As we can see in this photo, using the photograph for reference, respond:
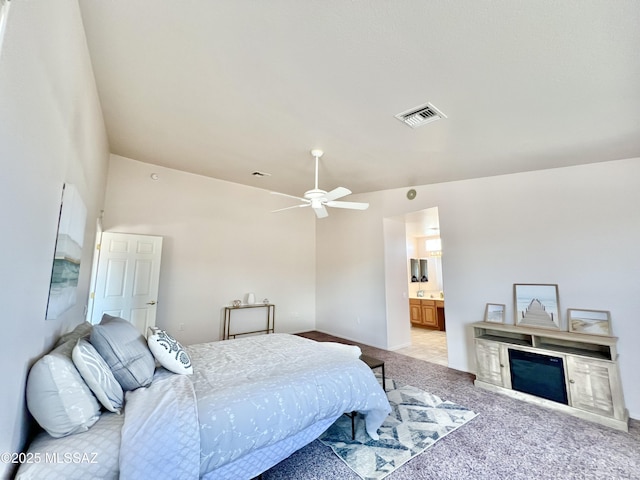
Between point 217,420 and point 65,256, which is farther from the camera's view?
point 65,256

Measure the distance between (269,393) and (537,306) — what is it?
136 inches

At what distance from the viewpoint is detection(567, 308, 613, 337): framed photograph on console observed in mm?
2871

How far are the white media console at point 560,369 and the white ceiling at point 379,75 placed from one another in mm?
2119

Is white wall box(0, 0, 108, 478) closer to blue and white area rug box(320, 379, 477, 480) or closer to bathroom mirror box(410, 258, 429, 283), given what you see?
blue and white area rug box(320, 379, 477, 480)

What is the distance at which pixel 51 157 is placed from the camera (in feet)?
4.73

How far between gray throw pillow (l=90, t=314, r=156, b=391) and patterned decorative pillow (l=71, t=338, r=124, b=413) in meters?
0.08

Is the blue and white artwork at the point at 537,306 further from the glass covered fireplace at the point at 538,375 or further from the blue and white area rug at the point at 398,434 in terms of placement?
the blue and white area rug at the point at 398,434

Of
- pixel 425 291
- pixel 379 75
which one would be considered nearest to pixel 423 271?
pixel 425 291

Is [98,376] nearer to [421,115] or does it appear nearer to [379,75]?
[379,75]

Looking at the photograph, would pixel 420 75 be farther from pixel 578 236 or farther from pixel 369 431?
pixel 369 431

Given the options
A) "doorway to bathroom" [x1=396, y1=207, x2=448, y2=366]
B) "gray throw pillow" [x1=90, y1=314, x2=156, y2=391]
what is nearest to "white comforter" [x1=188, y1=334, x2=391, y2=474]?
"gray throw pillow" [x1=90, y1=314, x2=156, y2=391]

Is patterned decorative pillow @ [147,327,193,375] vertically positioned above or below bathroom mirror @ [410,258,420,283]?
below

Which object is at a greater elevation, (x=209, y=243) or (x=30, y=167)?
(x=209, y=243)

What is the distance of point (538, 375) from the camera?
2957mm
